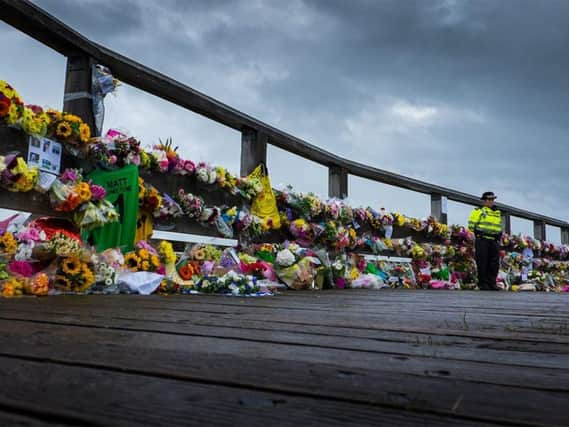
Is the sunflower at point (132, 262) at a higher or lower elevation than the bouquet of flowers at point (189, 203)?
lower

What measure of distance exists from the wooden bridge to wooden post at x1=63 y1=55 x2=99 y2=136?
203cm

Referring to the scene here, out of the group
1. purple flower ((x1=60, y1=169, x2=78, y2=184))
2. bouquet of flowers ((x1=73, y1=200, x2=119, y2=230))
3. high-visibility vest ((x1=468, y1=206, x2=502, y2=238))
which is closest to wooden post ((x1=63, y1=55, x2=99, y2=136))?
purple flower ((x1=60, y1=169, x2=78, y2=184))

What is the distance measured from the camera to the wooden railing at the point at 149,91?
3500 millimetres

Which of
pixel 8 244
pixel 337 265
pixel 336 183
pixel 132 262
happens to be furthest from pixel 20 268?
pixel 336 183

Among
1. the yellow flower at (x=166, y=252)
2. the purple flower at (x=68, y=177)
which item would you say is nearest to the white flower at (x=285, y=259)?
the yellow flower at (x=166, y=252)

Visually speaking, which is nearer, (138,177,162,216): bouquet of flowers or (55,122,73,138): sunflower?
Answer: (55,122,73,138): sunflower

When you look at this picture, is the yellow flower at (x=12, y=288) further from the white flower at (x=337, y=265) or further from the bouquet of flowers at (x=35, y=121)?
the white flower at (x=337, y=265)

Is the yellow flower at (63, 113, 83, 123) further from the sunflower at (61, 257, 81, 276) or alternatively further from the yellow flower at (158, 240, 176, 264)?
the yellow flower at (158, 240, 176, 264)

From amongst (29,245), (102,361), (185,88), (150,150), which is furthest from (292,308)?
(185,88)

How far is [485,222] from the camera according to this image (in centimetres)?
769

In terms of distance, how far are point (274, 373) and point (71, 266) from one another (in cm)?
260

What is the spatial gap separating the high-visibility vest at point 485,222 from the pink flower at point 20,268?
639 centimetres

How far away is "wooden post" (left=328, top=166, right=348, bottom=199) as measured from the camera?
6.77 meters

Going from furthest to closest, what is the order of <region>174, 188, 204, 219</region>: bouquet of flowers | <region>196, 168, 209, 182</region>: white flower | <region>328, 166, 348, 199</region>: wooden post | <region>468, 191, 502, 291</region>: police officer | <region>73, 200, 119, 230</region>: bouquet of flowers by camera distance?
<region>468, 191, 502, 291</region>: police officer → <region>328, 166, 348, 199</region>: wooden post → <region>196, 168, 209, 182</region>: white flower → <region>174, 188, 204, 219</region>: bouquet of flowers → <region>73, 200, 119, 230</region>: bouquet of flowers
